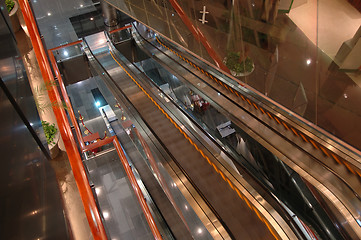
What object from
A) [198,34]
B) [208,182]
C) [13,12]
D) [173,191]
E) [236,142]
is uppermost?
[13,12]

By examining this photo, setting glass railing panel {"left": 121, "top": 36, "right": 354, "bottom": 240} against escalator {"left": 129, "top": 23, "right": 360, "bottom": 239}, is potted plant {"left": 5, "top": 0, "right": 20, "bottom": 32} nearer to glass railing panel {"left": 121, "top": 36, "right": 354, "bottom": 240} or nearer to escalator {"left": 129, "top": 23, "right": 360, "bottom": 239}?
glass railing panel {"left": 121, "top": 36, "right": 354, "bottom": 240}

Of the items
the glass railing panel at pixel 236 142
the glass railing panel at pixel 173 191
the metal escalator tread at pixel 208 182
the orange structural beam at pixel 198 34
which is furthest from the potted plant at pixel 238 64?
the glass railing panel at pixel 173 191

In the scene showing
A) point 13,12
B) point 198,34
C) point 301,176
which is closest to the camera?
point 301,176

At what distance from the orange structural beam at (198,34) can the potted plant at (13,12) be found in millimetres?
3755

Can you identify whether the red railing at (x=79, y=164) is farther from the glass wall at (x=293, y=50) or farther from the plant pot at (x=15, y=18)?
the glass wall at (x=293, y=50)

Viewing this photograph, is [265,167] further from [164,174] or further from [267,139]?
[164,174]

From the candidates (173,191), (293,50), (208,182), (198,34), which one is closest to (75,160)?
(173,191)

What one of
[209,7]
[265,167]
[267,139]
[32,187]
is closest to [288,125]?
[267,139]

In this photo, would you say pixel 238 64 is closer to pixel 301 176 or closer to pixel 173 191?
pixel 301 176

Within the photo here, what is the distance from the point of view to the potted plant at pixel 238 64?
6.44 metres

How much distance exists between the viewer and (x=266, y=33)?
228 inches

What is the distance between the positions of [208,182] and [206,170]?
251 millimetres

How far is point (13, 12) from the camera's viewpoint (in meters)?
6.90

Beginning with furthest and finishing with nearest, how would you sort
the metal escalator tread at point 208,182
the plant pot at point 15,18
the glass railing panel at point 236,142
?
the plant pot at point 15,18 < the glass railing panel at point 236,142 < the metal escalator tread at point 208,182
